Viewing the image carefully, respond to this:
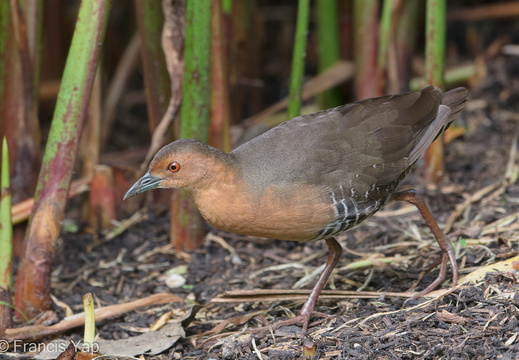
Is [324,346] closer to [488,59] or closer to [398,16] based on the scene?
[398,16]

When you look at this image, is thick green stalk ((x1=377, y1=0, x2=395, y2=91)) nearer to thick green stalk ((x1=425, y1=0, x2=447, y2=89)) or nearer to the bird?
thick green stalk ((x1=425, y1=0, x2=447, y2=89))

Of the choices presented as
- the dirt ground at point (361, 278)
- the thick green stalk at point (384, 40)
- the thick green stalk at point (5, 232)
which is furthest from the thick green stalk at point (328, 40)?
the thick green stalk at point (5, 232)

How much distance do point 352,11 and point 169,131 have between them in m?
1.96

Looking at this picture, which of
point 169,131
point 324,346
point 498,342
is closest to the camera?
point 498,342

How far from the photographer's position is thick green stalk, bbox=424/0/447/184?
4.73m

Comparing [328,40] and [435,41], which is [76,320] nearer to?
[435,41]

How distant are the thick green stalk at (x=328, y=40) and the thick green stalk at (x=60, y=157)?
2.17 m

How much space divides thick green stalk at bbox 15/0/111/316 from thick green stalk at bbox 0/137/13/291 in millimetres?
200

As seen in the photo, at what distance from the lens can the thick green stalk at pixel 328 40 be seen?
18.4 feet

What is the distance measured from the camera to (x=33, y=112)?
4629mm

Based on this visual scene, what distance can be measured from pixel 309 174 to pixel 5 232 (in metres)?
1.58

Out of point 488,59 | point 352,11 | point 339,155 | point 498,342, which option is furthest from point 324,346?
point 488,59

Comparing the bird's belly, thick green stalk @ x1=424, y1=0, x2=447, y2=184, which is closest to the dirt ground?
thick green stalk @ x1=424, y1=0, x2=447, y2=184

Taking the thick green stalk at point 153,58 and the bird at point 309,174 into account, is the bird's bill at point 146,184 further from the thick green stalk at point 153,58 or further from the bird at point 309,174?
the thick green stalk at point 153,58
